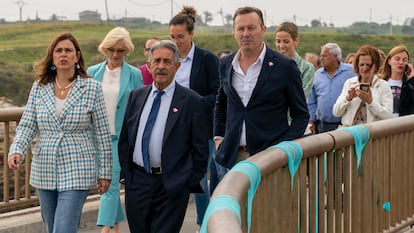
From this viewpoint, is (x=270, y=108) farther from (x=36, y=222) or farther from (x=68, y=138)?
(x=36, y=222)

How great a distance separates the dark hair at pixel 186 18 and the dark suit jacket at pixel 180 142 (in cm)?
180

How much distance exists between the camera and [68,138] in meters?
6.03

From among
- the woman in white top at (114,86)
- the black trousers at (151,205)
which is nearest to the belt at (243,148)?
the black trousers at (151,205)

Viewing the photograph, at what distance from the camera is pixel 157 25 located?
3108 inches

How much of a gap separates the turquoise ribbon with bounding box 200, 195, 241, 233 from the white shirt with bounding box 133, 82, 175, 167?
1.99m

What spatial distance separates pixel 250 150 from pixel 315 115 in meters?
4.54

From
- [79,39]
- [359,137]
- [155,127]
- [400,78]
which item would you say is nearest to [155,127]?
[155,127]

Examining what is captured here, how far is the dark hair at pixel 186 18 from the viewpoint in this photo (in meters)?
7.48

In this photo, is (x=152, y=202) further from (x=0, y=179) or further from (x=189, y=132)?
(x=0, y=179)

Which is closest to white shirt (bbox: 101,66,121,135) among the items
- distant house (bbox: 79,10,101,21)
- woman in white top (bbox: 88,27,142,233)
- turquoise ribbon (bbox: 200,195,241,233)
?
woman in white top (bbox: 88,27,142,233)

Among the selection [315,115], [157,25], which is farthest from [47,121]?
[157,25]

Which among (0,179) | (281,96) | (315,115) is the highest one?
(281,96)

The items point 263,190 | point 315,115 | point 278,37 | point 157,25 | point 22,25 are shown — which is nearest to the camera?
point 263,190

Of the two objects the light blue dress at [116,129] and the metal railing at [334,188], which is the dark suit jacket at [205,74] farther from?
the metal railing at [334,188]
